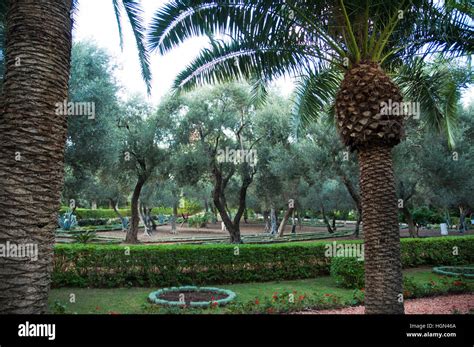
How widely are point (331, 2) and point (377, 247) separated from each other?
4.26m

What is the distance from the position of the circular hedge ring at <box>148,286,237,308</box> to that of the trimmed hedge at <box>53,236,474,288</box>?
1.13 m

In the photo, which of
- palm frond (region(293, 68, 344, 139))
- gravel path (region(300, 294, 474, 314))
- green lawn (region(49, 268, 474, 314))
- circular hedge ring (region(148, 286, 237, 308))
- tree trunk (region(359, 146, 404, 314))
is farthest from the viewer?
palm frond (region(293, 68, 344, 139))

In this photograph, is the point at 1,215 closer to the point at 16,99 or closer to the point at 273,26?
the point at 16,99

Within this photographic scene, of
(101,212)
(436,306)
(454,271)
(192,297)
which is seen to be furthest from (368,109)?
(101,212)

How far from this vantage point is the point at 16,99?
2.89 metres

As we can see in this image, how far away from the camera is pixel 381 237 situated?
5.11 metres

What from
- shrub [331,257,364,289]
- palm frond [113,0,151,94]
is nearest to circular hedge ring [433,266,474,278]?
shrub [331,257,364,289]

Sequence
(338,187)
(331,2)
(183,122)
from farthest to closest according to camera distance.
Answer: (338,187) → (183,122) → (331,2)

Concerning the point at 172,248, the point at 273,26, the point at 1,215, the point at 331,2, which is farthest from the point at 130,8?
the point at 172,248

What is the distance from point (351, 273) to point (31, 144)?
9894mm

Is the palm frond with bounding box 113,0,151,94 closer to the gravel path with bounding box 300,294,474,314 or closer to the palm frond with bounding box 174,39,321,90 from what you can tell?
the palm frond with bounding box 174,39,321,90

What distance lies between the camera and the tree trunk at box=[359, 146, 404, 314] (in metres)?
→ 5.00

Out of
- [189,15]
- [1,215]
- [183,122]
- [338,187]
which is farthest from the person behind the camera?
[338,187]

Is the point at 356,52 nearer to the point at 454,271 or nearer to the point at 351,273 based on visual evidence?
the point at 351,273
